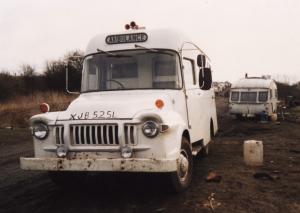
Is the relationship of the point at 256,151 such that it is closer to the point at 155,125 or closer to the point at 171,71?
the point at 171,71

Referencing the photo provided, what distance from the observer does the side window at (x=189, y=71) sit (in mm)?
8242

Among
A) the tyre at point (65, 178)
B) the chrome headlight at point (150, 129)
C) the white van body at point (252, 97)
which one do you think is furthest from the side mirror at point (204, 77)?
the white van body at point (252, 97)

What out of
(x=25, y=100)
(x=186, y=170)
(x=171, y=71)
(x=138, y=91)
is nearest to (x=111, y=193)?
(x=186, y=170)

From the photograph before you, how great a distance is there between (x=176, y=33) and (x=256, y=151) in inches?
130

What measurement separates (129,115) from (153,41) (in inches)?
83.8

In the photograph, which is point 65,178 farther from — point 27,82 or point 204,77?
point 27,82

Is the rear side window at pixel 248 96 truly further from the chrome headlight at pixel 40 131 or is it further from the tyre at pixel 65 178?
the chrome headlight at pixel 40 131

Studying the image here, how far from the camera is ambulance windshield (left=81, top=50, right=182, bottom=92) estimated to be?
7.77 metres

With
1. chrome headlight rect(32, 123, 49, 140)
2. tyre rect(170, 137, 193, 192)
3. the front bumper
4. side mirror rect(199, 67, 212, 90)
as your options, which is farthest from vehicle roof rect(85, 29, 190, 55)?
the front bumper

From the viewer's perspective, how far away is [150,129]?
20.5ft

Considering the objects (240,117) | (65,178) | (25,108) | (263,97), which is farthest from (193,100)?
(240,117)

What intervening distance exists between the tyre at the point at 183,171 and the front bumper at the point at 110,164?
0.56 meters

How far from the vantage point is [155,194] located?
7.06 metres

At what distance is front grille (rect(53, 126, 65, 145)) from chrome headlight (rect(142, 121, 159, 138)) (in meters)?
1.31
